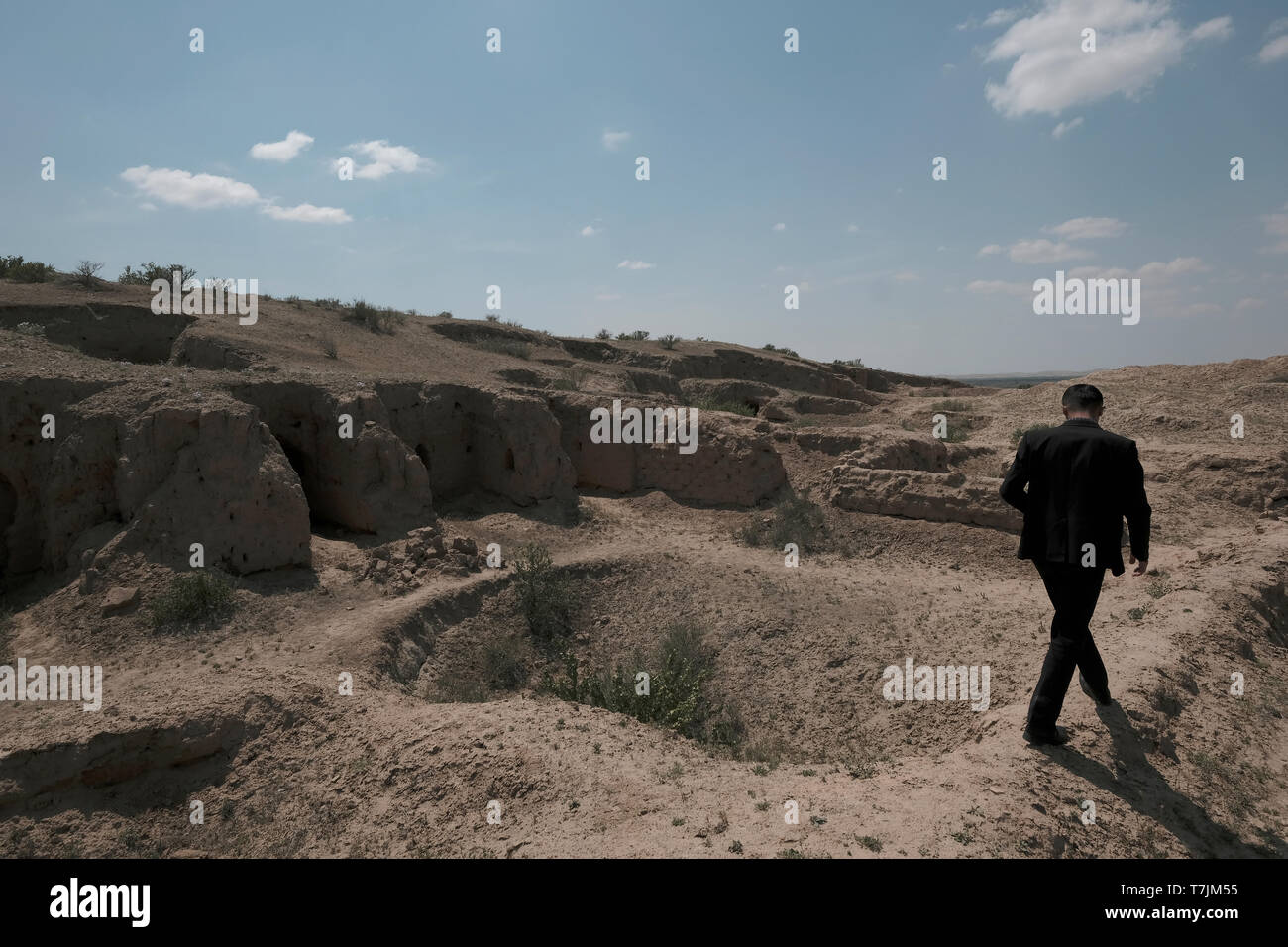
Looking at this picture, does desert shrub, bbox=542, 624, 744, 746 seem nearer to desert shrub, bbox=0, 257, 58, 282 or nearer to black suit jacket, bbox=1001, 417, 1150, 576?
black suit jacket, bbox=1001, 417, 1150, 576

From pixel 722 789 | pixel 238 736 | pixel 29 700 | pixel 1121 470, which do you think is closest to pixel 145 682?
pixel 29 700

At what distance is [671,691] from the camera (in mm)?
6414

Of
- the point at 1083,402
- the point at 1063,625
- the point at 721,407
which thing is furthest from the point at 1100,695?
the point at 721,407

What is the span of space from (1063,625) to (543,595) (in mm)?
5705

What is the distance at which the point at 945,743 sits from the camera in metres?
5.54

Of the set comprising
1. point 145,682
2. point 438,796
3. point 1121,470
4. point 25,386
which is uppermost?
point 25,386

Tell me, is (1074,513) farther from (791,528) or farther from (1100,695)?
(791,528)

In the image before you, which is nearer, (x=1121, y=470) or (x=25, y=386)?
(x=1121, y=470)

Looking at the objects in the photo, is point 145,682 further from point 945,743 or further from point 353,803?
point 945,743

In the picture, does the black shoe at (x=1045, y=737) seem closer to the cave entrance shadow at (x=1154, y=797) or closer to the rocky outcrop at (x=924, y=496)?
the cave entrance shadow at (x=1154, y=797)

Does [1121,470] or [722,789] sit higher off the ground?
[1121,470]

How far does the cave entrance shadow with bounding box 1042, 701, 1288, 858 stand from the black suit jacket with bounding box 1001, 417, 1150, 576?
1188 mm

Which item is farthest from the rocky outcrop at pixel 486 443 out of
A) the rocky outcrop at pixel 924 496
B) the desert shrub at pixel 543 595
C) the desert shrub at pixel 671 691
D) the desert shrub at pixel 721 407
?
the rocky outcrop at pixel 924 496
